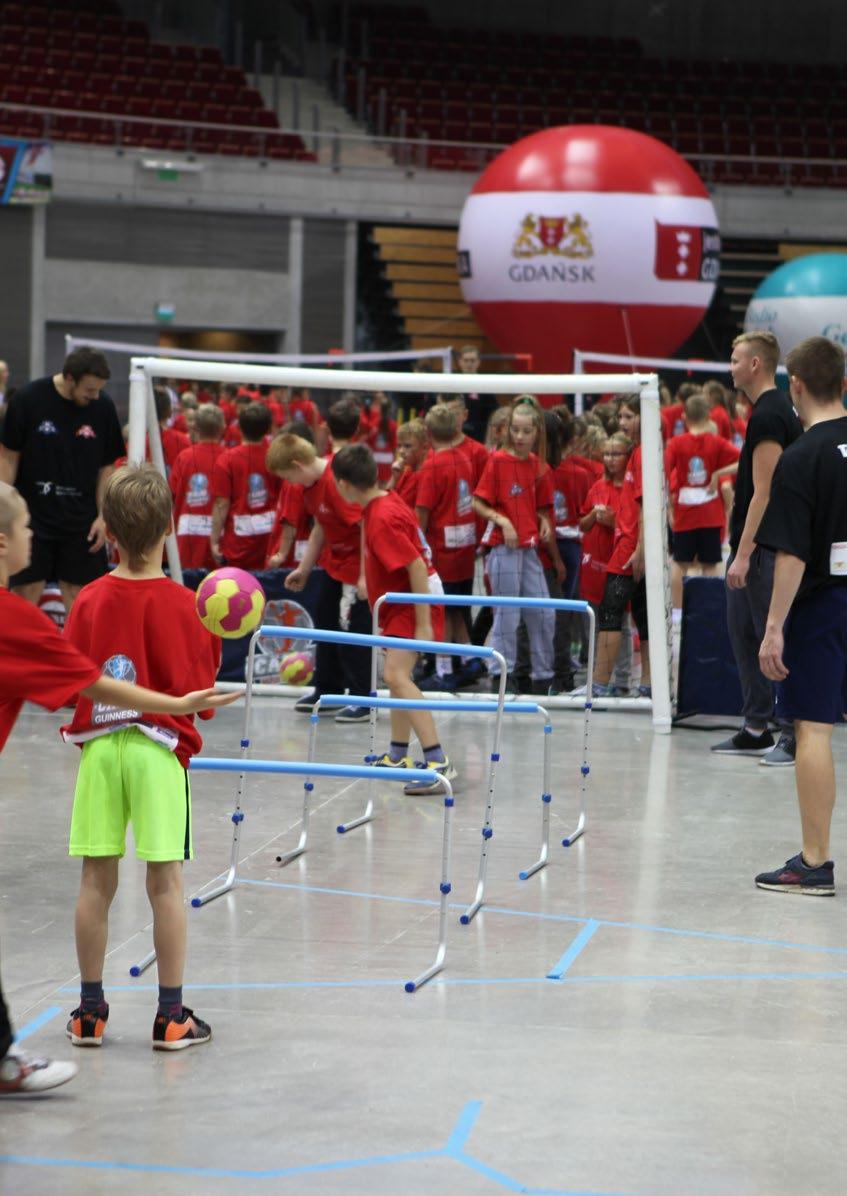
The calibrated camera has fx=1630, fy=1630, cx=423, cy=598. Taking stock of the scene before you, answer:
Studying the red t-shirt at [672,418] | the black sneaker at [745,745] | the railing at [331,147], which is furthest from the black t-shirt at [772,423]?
the railing at [331,147]

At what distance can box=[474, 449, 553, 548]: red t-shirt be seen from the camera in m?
10.1

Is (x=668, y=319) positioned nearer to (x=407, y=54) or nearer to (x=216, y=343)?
(x=216, y=343)

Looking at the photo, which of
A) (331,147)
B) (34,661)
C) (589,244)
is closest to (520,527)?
(34,661)

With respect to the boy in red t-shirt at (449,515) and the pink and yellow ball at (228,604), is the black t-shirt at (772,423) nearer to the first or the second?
the boy in red t-shirt at (449,515)

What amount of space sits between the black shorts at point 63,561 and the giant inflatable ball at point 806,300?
15.0 m

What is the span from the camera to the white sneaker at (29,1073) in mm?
3996

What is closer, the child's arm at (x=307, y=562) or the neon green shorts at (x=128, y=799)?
the neon green shorts at (x=128, y=799)

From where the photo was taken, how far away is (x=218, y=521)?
420 inches

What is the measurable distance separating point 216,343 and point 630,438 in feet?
58.7

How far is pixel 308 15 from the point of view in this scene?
3105 centimetres

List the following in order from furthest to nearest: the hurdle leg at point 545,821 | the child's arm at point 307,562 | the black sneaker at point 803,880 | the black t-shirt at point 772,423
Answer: the child's arm at point 307,562
the black t-shirt at point 772,423
the hurdle leg at point 545,821
the black sneaker at point 803,880

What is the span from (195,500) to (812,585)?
5.81 m

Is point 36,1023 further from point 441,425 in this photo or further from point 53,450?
point 441,425

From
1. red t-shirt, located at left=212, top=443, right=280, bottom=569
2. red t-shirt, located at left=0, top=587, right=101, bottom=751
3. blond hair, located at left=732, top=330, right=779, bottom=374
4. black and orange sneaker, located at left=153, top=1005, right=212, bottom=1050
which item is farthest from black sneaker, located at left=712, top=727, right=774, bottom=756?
red t-shirt, located at left=0, top=587, right=101, bottom=751
